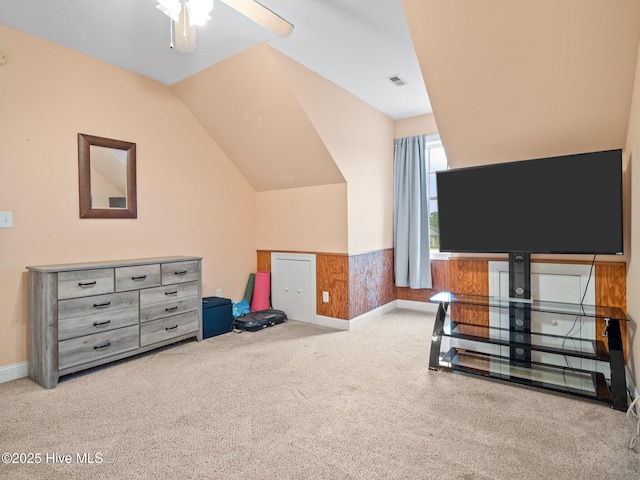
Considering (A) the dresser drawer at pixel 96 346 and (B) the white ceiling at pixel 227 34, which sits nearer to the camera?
(B) the white ceiling at pixel 227 34

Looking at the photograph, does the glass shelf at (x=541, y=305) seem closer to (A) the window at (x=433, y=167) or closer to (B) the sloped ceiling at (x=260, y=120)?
(B) the sloped ceiling at (x=260, y=120)

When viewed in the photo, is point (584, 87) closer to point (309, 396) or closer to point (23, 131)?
point (309, 396)

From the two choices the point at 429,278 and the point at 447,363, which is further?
the point at 429,278

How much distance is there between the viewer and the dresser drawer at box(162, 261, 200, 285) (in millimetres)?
3064

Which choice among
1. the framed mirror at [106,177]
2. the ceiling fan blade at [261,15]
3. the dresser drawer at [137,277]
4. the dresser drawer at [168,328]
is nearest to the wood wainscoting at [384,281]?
the dresser drawer at [168,328]

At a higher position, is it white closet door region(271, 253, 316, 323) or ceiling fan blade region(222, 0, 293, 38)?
ceiling fan blade region(222, 0, 293, 38)

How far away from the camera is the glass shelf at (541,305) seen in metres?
2.20

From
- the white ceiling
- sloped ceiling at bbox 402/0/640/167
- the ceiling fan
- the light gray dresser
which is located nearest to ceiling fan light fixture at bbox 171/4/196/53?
the ceiling fan

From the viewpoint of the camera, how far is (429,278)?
446 cm

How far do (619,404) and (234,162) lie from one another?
4.03 meters

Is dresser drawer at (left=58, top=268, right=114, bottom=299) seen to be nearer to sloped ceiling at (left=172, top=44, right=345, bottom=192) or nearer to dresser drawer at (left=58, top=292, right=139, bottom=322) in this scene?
dresser drawer at (left=58, top=292, right=139, bottom=322)

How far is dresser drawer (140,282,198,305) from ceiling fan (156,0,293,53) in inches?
76.2

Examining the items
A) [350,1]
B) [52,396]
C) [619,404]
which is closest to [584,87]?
[350,1]

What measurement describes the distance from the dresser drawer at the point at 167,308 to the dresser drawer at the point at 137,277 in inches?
7.4
